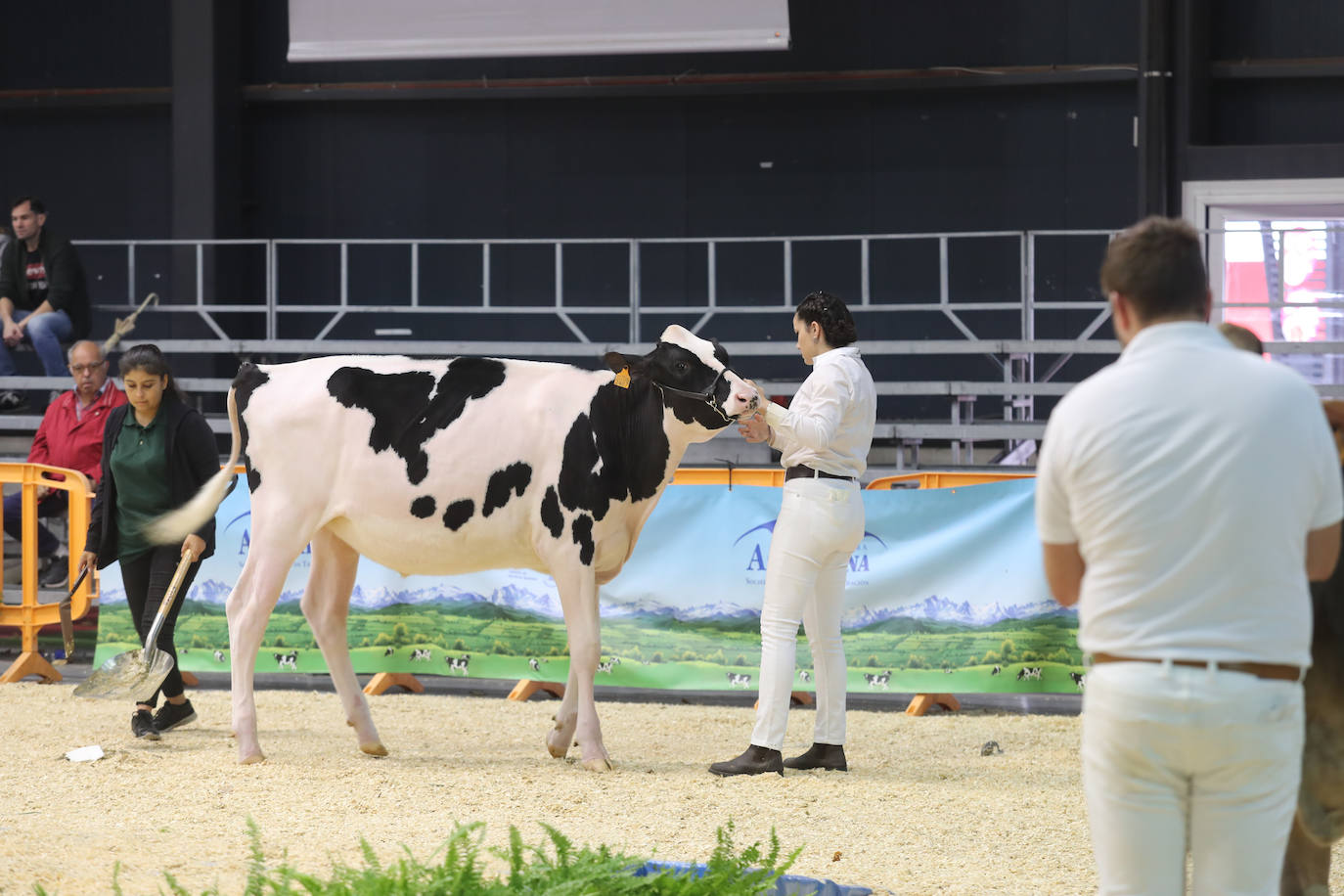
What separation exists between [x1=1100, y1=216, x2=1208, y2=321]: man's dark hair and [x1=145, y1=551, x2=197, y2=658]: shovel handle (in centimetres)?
536

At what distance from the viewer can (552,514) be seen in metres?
6.39

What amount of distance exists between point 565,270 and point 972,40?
5201 mm

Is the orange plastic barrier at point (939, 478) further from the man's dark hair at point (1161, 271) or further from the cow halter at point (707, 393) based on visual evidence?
the man's dark hair at point (1161, 271)

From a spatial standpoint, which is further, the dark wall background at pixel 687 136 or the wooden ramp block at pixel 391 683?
the dark wall background at pixel 687 136

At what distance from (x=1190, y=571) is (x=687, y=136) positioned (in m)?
14.0

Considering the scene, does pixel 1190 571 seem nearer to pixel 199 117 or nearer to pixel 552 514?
pixel 552 514

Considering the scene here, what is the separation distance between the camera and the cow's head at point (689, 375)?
627 centimetres

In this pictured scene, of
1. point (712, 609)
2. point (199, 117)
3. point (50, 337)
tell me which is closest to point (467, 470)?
point (712, 609)

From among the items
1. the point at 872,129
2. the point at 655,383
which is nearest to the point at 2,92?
the point at 872,129

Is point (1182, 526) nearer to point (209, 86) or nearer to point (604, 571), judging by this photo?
point (604, 571)

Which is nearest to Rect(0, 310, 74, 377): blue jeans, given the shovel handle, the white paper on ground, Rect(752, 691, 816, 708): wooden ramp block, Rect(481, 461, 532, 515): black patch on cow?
the shovel handle

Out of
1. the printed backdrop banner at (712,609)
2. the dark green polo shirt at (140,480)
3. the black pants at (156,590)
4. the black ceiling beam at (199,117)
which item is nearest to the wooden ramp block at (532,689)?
the printed backdrop banner at (712,609)

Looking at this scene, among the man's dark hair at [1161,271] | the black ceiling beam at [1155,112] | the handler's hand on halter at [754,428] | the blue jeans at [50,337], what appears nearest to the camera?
the man's dark hair at [1161,271]

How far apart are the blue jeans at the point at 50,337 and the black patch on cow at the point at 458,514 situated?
8113 millimetres
